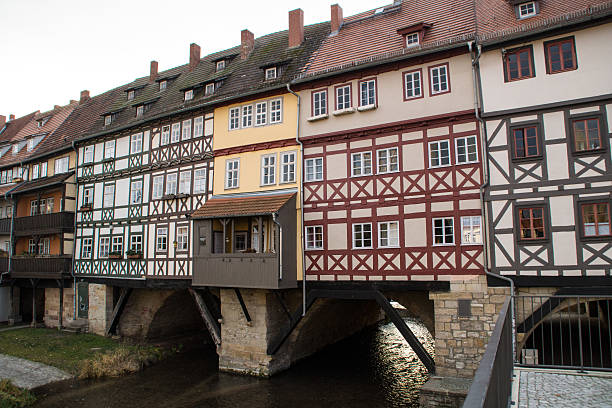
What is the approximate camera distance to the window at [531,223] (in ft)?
40.2

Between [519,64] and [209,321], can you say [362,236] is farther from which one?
[209,321]

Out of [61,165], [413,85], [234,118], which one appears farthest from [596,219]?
[61,165]

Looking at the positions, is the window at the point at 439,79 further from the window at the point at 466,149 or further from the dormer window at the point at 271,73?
the dormer window at the point at 271,73

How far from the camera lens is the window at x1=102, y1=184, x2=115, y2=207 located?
22.7 metres

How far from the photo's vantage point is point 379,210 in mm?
14641

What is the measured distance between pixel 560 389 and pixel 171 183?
17.3m

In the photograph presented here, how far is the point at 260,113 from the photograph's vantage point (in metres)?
17.7

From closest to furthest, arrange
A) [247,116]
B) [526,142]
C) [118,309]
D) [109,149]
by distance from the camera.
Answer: [526,142] → [247,116] → [118,309] → [109,149]

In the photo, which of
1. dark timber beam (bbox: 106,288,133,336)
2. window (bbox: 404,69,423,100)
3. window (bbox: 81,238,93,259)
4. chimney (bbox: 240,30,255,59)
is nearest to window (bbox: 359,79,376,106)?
window (bbox: 404,69,423,100)

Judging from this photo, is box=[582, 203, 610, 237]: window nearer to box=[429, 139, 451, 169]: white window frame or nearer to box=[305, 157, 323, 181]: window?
box=[429, 139, 451, 169]: white window frame

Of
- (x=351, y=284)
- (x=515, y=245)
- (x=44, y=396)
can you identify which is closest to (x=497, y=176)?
(x=515, y=245)

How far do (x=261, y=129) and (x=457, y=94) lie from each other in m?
7.30

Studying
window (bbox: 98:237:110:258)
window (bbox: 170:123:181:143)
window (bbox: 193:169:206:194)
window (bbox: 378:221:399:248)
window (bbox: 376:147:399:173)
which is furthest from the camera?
window (bbox: 98:237:110:258)

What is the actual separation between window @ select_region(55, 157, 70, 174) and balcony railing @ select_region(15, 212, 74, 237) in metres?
2.70
